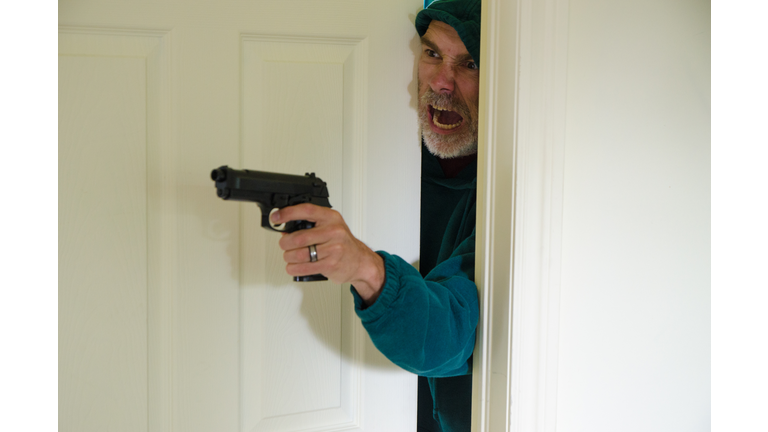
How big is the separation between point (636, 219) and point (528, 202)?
0.24m

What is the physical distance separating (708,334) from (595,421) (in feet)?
1.03

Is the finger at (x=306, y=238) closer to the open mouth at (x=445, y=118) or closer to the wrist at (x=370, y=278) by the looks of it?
the wrist at (x=370, y=278)

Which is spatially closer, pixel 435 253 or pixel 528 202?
pixel 528 202

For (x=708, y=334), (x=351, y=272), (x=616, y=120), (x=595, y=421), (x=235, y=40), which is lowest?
(x=595, y=421)

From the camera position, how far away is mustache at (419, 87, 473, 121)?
3.14 ft

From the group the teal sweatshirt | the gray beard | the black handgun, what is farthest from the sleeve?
the gray beard

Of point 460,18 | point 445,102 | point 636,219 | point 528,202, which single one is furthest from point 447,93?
point 636,219

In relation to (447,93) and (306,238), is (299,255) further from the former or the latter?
(447,93)

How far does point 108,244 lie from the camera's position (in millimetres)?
790

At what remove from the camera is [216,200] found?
84cm

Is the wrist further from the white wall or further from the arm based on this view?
the white wall

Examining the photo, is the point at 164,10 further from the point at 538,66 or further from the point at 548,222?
the point at 548,222
